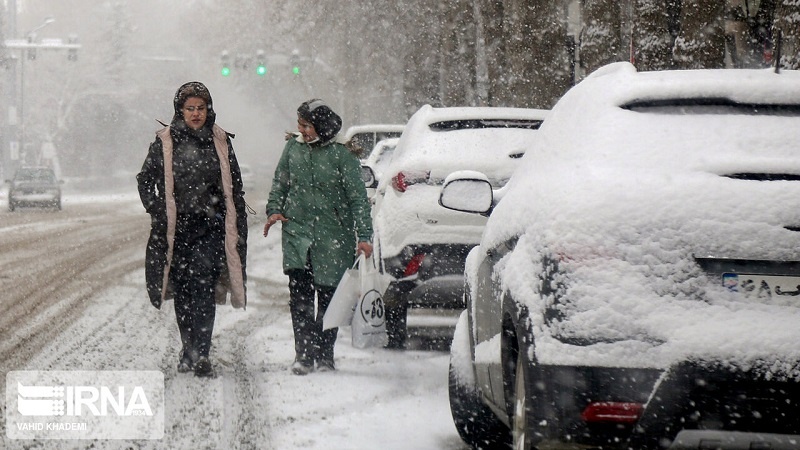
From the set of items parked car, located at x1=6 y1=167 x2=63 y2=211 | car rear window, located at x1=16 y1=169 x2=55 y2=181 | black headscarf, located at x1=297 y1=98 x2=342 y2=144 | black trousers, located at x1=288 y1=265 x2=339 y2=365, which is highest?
black headscarf, located at x1=297 y1=98 x2=342 y2=144

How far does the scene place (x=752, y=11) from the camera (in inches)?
1043

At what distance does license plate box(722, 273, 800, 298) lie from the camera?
144 inches

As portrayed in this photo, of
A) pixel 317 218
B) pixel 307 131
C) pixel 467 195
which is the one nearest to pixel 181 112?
pixel 307 131

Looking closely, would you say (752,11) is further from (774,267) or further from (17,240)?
(774,267)

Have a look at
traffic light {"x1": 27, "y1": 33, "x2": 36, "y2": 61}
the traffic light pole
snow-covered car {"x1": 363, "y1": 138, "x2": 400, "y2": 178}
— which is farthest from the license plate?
traffic light {"x1": 27, "y1": 33, "x2": 36, "y2": 61}

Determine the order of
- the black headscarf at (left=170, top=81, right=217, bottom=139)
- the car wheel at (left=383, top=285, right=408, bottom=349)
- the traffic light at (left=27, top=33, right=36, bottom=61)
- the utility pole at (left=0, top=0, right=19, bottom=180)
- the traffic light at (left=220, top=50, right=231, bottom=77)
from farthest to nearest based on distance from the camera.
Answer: the utility pole at (left=0, top=0, right=19, bottom=180), the traffic light at (left=27, top=33, right=36, bottom=61), the traffic light at (left=220, top=50, right=231, bottom=77), the car wheel at (left=383, top=285, right=408, bottom=349), the black headscarf at (left=170, top=81, right=217, bottom=139)

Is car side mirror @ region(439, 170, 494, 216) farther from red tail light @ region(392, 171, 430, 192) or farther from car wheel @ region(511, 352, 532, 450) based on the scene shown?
red tail light @ region(392, 171, 430, 192)

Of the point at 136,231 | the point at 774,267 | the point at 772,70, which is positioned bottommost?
the point at 136,231

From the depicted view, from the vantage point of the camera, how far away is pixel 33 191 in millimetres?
39000

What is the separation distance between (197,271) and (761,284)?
4.79 meters

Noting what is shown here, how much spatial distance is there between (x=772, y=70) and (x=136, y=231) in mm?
21683

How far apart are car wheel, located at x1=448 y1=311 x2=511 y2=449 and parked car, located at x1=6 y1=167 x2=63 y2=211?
34966 millimetres

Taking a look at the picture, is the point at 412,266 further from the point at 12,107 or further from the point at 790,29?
the point at 12,107

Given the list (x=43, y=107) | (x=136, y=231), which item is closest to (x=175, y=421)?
(x=136, y=231)
